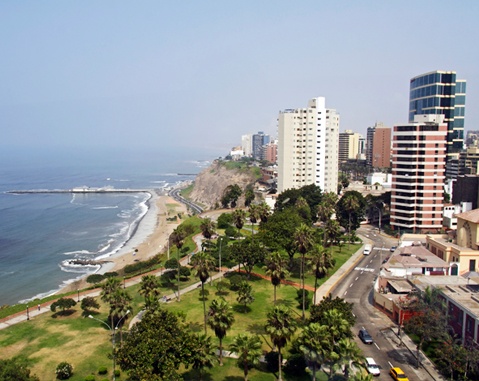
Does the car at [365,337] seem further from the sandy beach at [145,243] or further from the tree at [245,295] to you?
the sandy beach at [145,243]

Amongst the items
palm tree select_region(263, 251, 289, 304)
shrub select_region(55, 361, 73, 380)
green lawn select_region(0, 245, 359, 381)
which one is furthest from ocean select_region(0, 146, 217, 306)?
palm tree select_region(263, 251, 289, 304)

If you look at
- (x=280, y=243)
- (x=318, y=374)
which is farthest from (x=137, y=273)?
(x=318, y=374)

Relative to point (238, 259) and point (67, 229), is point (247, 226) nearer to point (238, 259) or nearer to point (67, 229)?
point (238, 259)

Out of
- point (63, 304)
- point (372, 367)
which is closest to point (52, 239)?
point (63, 304)

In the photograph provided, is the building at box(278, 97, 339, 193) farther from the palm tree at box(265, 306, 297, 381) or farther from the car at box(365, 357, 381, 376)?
the palm tree at box(265, 306, 297, 381)

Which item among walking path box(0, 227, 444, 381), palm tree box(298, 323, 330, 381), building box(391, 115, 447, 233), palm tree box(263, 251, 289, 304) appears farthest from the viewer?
building box(391, 115, 447, 233)

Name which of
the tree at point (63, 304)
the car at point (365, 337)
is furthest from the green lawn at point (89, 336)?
the car at point (365, 337)
